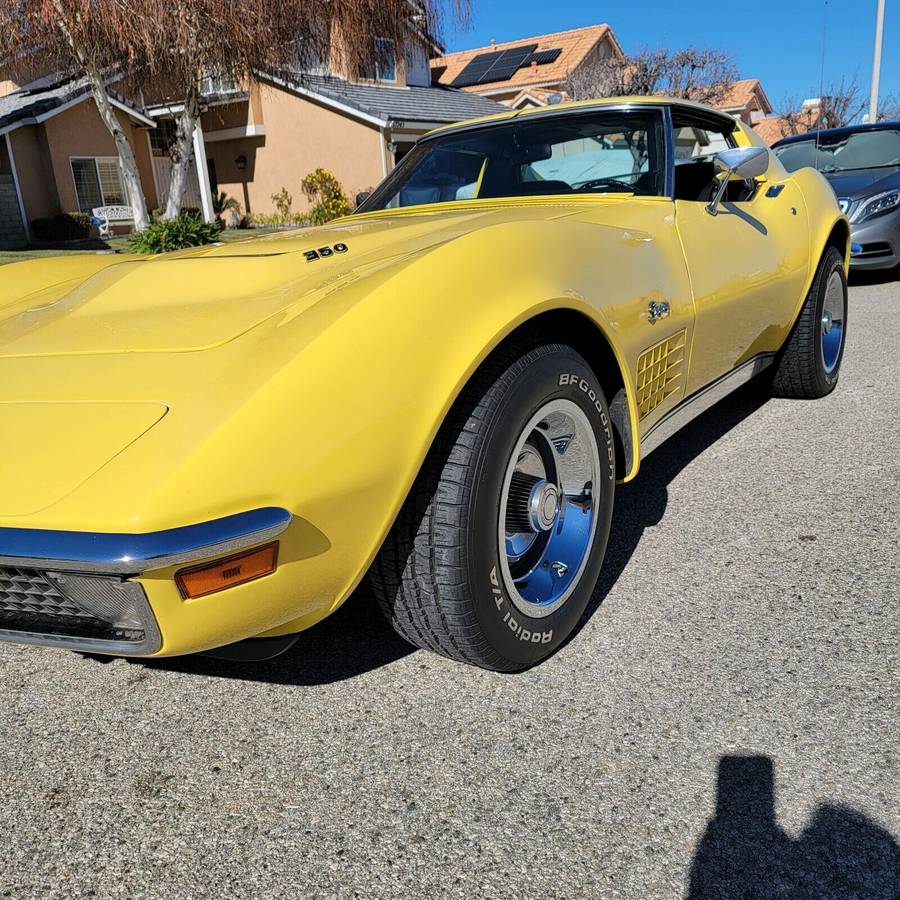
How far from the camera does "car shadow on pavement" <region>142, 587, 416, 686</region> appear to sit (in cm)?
208

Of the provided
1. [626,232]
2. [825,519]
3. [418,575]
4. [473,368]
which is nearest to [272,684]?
[418,575]

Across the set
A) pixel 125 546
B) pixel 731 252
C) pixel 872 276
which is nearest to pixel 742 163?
pixel 731 252

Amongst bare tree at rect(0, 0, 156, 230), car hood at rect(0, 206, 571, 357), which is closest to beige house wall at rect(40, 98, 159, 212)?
bare tree at rect(0, 0, 156, 230)

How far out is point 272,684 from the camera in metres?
2.05

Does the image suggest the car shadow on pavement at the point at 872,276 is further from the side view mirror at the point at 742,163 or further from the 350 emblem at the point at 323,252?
the 350 emblem at the point at 323,252

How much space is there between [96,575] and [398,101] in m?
21.3

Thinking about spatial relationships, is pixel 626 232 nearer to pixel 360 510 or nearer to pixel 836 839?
pixel 360 510

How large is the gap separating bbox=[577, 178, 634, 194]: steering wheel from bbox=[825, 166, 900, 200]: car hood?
19.4 ft

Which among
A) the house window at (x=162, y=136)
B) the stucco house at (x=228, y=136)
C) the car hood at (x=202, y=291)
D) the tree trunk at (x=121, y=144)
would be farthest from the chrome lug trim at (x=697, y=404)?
the house window at (x=162, y=136)

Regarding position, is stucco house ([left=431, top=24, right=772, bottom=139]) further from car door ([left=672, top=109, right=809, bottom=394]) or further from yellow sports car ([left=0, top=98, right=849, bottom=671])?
yellow sports car ([left=0, top=98, right=849, bottom=671])

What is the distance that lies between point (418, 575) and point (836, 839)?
3.01 ft

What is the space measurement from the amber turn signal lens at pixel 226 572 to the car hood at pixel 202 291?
1.54 ft

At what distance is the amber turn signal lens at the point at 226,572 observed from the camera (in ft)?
4.63

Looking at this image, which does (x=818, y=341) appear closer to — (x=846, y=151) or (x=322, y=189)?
(x=846, y=151)
